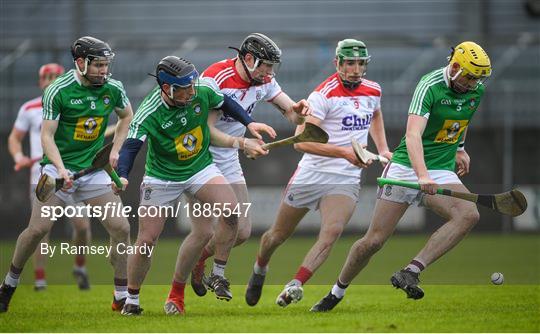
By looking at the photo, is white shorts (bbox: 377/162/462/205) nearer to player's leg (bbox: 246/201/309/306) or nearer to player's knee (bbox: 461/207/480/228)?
player's knee (bbox: 461/207/480/228)

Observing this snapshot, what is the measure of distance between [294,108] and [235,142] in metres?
0.53

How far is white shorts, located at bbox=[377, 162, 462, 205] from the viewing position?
860cm

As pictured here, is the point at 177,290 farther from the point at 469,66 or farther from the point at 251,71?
the point at 469,66

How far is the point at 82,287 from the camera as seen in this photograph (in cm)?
1134

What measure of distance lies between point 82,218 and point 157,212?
7.87 ft

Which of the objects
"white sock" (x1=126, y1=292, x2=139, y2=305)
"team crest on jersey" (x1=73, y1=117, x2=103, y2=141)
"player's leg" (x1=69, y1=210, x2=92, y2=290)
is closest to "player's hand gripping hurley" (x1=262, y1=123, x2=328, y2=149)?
"team crest on jersey" (x1=73, y1=117, x2=103, y2=141)

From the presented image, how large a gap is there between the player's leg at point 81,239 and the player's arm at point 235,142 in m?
2.25

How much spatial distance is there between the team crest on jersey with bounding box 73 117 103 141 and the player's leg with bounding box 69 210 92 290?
5.63 feet

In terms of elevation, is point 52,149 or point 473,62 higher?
point 473,62

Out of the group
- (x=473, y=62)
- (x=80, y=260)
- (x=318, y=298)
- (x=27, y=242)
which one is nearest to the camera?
(x=473, y=62)

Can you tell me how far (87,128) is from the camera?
9.06 meters

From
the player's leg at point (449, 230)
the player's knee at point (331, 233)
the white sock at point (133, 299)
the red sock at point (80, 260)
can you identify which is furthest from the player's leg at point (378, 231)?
the red sock at point (80, 260)

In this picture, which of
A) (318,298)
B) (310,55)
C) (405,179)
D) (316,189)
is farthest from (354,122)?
(310,55)

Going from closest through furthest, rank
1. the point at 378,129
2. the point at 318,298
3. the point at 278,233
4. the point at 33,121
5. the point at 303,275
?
the point at 303,275
the point at 278,233
the point at 378,129
the point at 318,298
the point at 33,121
